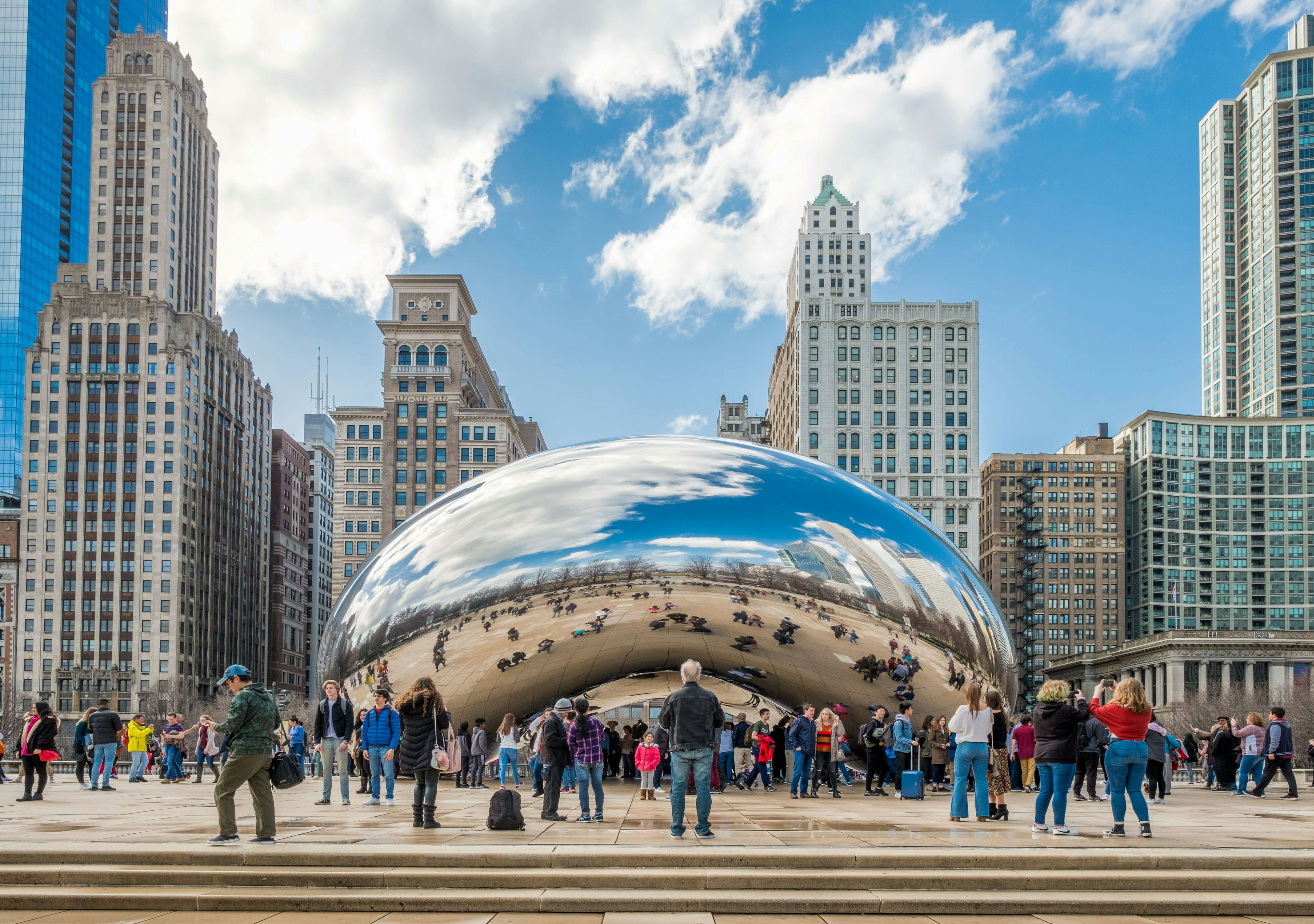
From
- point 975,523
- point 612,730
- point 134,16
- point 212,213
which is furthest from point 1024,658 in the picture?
point 134,16

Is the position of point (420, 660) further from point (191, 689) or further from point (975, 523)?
point (191, 689)

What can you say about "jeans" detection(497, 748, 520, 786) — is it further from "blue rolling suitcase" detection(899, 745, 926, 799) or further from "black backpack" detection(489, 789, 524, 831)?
"blue rolling suitcase" detection(899, 745, 926, 799)

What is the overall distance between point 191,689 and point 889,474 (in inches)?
2922

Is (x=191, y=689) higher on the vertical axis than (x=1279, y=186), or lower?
lower

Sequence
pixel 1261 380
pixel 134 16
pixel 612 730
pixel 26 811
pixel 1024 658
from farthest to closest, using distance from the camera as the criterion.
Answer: pixel 1261 380 < pixel 134 16 < pixel 1024 658 < pixel 612 730 < pixel 26 811

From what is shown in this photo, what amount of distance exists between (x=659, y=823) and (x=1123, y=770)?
177 inches

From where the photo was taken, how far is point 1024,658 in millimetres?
140375

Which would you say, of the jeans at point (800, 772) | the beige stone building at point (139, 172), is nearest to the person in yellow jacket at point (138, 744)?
the jeans at point (800, 772)

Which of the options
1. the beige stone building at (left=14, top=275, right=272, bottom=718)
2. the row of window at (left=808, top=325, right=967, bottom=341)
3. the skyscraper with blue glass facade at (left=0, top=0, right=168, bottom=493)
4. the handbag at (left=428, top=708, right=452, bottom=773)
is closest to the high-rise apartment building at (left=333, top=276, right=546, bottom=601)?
the beige stone building at (left=14, top=275, right=272, bottom=718)

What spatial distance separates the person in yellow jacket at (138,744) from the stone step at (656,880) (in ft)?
45.1

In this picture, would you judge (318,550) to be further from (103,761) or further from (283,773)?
(283,773)

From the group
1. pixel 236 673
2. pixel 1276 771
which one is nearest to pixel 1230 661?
pixel 1276 771

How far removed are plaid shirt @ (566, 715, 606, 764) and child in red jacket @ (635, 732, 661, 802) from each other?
267cm

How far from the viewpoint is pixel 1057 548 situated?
151m
